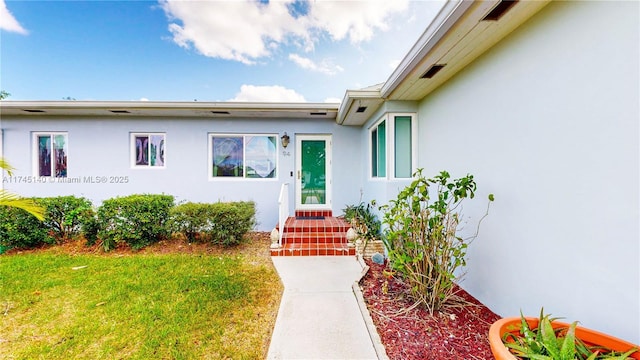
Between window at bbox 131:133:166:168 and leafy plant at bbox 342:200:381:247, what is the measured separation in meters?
5.13

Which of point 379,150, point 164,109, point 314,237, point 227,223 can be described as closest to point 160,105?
point 164,109

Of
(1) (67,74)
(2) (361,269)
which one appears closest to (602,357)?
(2) (361,269)

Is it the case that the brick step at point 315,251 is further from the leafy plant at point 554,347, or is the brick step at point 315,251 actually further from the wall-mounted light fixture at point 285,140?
the leafy plant at point 554,347

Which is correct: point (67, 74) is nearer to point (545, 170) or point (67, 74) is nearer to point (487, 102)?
point (487, 102)

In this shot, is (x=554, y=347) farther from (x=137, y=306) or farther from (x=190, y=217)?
(x=190, y=217)

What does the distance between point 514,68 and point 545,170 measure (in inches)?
42.3

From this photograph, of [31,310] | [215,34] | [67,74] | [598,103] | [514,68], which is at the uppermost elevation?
[215,34]

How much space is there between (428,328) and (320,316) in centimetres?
113

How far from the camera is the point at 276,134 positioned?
668 centimetres

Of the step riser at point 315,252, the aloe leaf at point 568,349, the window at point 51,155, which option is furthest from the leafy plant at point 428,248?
the window at point 51,155

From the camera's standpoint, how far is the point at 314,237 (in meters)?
5.30

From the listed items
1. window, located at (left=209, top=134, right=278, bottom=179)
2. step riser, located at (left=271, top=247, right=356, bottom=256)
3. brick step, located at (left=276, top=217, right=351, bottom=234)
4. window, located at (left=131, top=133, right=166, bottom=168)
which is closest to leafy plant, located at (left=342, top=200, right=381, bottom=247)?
brick step, located at (left=276, top=217, right=351, bottom=234)

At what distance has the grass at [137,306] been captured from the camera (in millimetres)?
2329

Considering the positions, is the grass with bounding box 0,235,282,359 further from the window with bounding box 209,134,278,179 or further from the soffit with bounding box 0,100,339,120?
the soffit with bounding box 0,100,339,120
